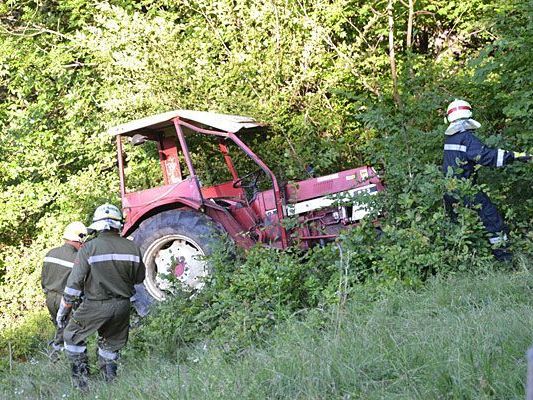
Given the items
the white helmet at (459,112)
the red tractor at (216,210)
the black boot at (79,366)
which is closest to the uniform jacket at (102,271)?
the black boot at (79,366)

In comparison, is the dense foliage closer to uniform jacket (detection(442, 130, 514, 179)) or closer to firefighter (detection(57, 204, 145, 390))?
uniform jacket (detection(442, 130, 514, 179))

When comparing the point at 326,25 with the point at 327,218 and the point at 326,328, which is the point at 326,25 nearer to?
the point at 327,218

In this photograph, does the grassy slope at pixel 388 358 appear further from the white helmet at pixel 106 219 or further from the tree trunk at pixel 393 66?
the tree trunk at pixel 393 66

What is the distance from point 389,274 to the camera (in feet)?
22.7

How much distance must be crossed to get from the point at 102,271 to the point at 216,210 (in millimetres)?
2181

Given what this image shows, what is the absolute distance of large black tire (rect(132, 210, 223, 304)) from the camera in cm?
832

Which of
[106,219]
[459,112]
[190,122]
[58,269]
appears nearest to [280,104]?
[190,122]

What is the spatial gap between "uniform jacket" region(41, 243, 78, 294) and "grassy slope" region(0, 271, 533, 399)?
2386 mm

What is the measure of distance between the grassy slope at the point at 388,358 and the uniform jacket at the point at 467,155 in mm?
1316

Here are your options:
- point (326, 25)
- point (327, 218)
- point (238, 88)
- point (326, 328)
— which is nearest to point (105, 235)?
point (326, 328)

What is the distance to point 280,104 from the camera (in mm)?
11102

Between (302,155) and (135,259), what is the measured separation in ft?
13.1

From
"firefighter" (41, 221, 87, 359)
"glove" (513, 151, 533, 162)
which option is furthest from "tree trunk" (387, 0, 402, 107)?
"firefighter" (41, 221, 87, 359)

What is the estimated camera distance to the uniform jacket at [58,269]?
8719mm
